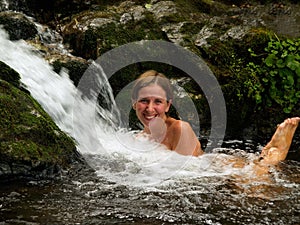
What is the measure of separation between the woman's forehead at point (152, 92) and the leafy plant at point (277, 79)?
2.09 metres

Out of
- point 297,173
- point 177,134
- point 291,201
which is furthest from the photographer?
point 177,134

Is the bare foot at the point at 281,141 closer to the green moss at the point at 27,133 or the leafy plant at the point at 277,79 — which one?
the leafy plant at the point at 277,79

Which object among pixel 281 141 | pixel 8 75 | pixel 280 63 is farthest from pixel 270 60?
pixel 8 75

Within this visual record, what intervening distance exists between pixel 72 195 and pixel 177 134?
1.84 m

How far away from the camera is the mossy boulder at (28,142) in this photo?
12.5 feet

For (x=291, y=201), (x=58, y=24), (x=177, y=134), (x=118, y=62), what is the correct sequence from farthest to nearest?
1. (x=58, y=24)
2. (x=118, y=62)
3. (x=177, y=134)
4. (x=291, y=201)

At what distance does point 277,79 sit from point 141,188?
3819 millimetres

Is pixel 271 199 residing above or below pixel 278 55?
below

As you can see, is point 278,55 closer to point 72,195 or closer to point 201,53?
point 201,53

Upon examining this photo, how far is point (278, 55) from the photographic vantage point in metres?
6.91

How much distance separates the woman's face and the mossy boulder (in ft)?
3.45

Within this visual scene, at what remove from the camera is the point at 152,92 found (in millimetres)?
5035

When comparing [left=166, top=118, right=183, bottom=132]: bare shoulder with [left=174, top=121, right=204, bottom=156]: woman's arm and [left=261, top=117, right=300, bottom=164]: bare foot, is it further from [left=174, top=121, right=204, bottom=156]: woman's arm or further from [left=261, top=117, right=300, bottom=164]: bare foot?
[left=261, top=117, right=300, bottom=164]: bare foot

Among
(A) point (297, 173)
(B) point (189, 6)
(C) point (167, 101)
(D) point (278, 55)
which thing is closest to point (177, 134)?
(C) point (167, 101)
